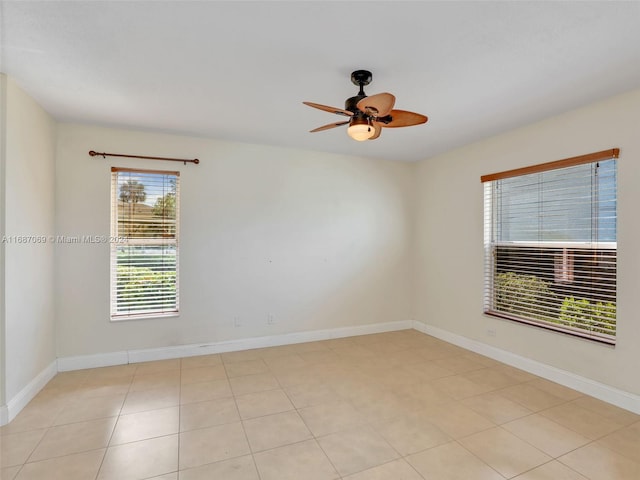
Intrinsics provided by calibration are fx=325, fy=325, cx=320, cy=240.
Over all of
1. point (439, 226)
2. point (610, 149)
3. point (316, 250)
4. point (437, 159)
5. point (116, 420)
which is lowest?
point (116, 420)

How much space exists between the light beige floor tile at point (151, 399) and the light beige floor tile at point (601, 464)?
2812 millimetres

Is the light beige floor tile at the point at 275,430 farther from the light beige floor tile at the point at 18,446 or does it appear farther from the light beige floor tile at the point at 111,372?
the light beige floor tile at the point at 111,372

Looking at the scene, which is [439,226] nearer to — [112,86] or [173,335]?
[173,335]

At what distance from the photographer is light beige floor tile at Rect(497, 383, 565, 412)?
2.66m

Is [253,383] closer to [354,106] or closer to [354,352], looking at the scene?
[354,352]

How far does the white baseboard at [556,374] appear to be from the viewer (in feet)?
A: 8.53

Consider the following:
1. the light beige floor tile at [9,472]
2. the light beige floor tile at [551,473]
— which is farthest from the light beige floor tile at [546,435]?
the light beige floor tile at [9,472]

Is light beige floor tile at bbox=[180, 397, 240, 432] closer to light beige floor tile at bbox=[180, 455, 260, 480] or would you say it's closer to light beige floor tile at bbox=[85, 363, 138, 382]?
light beige floor tile at bbox=[180, 455, 260, 480]

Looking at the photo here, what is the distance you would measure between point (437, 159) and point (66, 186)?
14.5 feet

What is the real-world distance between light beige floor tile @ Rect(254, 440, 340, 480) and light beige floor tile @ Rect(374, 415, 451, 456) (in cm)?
49

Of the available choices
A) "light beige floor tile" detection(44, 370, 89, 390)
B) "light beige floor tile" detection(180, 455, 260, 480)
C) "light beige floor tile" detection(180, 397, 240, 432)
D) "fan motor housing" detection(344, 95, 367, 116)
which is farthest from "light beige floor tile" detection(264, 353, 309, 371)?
"fan motor housing" detection(344, 95, 367, 116)

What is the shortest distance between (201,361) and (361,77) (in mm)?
3228

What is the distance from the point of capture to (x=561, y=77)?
235 centimetres

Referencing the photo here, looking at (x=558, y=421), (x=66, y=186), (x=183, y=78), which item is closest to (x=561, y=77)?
(x=558, y=421)
